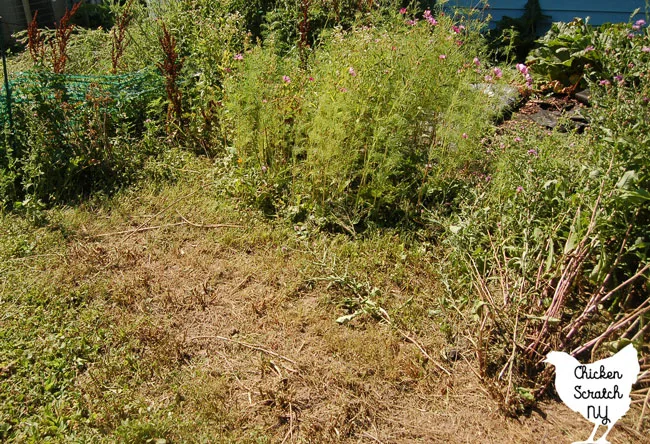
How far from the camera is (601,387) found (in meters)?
2.25

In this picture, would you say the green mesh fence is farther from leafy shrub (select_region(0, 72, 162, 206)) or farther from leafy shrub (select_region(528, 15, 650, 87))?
leafy shrub (select_region(528, 15, 650, 87))

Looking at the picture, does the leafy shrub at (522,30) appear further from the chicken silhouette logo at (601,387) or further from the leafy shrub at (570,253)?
the chicken silhouette logo at (601,387)

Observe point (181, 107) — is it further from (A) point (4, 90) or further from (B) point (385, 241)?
(B) point (385, 241)

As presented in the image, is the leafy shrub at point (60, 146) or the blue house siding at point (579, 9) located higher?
the blue house siding at point (579, 9)

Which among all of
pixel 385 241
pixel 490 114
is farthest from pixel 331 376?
pixel 490 114

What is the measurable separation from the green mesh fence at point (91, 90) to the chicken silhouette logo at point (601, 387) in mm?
3697

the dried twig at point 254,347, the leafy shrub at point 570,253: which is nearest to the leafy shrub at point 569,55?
the leafy shrub at point 570,253

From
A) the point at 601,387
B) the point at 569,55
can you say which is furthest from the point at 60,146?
the point at 569,55

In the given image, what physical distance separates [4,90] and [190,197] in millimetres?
1678

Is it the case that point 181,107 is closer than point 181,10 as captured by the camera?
Yes

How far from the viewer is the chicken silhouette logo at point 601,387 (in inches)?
88.7

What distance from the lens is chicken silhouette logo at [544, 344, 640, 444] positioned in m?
2.25

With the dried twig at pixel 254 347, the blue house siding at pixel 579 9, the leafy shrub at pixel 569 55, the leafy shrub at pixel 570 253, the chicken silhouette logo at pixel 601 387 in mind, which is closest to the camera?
the chicken silhouette logo at pixel 601 387

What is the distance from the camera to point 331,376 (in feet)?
8.61
